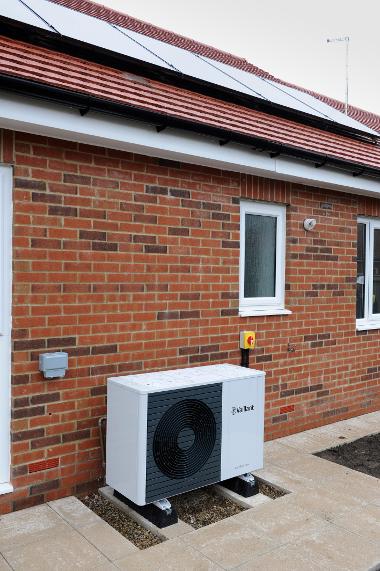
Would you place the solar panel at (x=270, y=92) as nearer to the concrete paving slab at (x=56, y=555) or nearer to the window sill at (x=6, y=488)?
the window sill at (x=6, y=488)

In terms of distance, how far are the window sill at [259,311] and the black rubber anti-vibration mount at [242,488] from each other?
5.76 ft

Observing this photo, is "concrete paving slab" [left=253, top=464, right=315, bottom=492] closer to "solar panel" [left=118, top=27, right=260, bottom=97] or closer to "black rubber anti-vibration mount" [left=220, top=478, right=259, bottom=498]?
"black rubber anti-vibration mount" [left=220, top=478, right=259, bottom=498]

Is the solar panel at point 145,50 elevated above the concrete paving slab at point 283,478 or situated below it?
above

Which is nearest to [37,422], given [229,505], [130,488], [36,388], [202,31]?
[36,388]

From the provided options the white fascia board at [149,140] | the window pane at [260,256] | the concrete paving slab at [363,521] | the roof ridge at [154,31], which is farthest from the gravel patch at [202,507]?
the roof ridge at [154,31]

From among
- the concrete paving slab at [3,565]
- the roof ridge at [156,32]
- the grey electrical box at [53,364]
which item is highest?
the roof ridge at [156,32]

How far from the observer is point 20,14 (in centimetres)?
462

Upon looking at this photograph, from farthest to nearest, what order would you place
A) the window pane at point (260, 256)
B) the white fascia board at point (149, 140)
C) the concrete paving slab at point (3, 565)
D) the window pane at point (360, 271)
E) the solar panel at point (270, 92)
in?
1. the window pane at point (360, 271)
2. the solar panel at point (270, 92)
3. the window pane at point (260, 256)
4. the white fascia board at point (149, 140)
5. the concrete paving slab at point (3, 565)

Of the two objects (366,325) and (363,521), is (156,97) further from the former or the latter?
(366,325)

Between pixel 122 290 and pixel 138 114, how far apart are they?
4.82 ft

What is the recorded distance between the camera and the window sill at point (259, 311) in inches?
223

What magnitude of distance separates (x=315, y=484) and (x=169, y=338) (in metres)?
1.84

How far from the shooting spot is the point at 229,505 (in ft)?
14.0

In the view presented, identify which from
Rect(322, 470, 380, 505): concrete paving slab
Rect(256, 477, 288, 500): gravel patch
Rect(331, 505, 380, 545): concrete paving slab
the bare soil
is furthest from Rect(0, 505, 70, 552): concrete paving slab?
the bare soil
